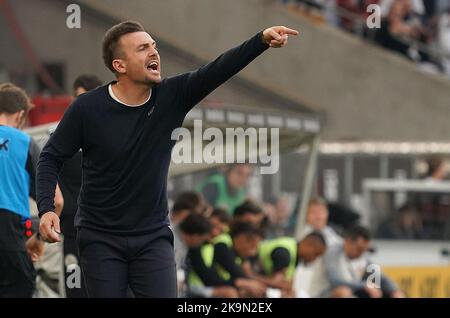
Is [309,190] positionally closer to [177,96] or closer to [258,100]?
[258,100]

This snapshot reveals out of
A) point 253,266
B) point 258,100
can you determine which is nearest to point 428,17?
point 258,100

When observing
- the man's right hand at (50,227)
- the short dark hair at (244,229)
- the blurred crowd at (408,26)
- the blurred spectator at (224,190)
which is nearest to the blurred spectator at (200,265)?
the short dark hair at (244,229)

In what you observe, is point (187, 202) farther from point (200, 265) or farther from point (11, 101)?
point (11, 101)

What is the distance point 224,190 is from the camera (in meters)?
15.4

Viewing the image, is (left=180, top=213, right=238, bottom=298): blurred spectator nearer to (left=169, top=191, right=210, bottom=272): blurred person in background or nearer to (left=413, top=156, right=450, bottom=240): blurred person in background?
(left=169, top=191, right=210, bottom=272): blurred person in background

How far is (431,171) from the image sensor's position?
18.6m

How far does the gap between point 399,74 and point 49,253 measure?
1156 cm

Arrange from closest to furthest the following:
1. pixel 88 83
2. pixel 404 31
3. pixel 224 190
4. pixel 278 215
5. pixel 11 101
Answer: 1. pixel 11 101
2. pixel 88 83
3. pixel 224 190
4. pixel 278 215
5. pixel 404 31

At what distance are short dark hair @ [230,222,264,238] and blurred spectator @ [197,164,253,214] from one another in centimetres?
203

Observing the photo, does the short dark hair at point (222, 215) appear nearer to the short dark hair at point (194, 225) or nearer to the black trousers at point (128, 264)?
the short dark hair at point (194, 225)

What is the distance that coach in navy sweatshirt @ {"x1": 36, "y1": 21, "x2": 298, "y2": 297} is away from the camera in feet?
25.1

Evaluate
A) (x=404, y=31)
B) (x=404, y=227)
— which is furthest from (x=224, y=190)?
(x=404, y=31)

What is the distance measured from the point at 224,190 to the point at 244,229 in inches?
98.1

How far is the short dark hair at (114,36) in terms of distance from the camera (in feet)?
25.4
